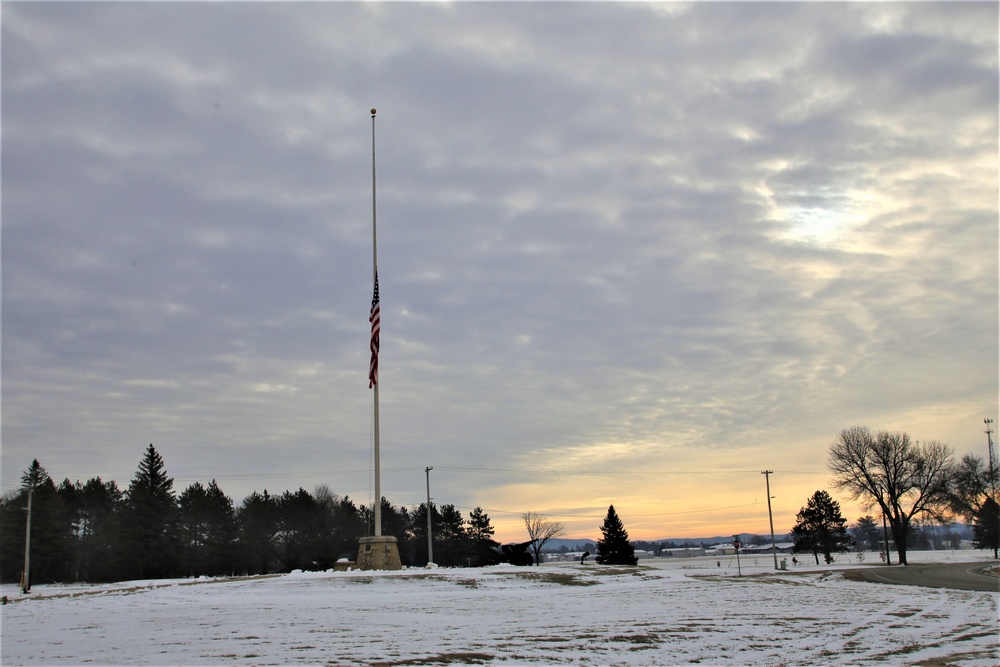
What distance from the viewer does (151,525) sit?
7275 cm

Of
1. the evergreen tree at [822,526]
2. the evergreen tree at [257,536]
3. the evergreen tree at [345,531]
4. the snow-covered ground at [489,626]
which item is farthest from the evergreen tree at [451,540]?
the snow-covered ground at [489,626]

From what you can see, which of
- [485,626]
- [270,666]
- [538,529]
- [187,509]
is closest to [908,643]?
[485,626]

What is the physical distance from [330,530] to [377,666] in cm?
8441

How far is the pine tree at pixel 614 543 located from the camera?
80500mm

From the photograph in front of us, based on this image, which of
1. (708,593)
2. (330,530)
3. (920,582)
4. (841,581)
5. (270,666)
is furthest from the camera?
(330,530)

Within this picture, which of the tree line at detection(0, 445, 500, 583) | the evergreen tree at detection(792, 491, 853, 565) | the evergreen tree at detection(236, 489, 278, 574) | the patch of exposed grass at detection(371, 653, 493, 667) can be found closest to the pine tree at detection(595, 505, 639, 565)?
the tree line at detection(0, 445, 500, 583)

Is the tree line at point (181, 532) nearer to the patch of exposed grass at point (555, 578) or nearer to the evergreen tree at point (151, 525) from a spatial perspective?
the evergreen tree at point (151, 525)

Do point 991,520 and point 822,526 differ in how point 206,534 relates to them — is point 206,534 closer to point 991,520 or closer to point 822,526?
point 822,526

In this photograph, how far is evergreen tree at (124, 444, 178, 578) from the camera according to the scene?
234ft

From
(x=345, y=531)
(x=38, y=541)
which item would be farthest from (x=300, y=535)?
(x=38, y=541)

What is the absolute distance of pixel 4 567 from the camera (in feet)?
220

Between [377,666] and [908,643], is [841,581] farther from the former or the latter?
[377,666]

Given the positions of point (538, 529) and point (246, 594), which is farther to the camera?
point (538, 529)

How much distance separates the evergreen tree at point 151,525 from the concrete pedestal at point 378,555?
42.5 metres
